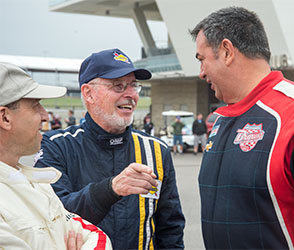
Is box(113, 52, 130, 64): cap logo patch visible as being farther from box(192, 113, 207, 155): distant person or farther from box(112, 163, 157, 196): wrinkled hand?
box(192, 113, 207, 155): distant person

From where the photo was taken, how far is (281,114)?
2076 millimetres

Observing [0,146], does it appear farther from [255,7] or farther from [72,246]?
[255,7]

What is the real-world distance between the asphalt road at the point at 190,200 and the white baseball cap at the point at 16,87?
3.61m

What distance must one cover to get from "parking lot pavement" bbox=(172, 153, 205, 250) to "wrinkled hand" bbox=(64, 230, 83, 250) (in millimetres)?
4511

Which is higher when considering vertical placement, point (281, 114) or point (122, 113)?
point (281, 114)

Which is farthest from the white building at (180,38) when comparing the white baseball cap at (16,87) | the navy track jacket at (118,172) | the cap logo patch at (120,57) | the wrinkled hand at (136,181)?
the white baseball cap at (16,87)

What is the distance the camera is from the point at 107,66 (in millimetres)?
2949

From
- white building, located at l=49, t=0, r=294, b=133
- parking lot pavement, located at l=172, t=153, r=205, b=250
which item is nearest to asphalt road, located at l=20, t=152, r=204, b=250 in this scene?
parking lot pavement, located at l=172, t=153, r=205, b=250

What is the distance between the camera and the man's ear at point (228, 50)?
235 centimetres

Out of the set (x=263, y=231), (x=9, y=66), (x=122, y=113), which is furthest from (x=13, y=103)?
(x=263, y=231)

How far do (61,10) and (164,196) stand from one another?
42.7 m

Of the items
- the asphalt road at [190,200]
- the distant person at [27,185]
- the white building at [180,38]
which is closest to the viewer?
the distant person at [27,185]

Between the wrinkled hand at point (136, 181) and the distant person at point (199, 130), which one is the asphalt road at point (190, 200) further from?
the distant person at point (199, 130)

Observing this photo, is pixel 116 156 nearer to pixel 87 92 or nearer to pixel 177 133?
pixel 87 92
